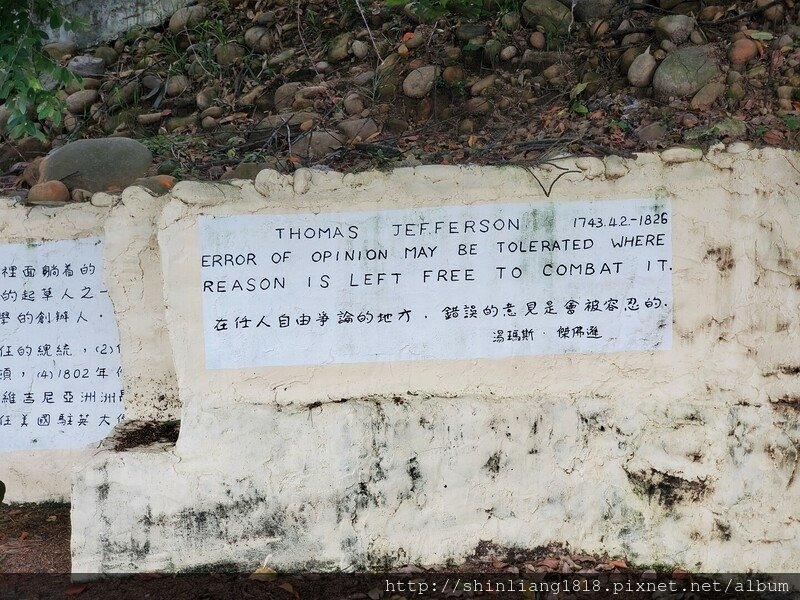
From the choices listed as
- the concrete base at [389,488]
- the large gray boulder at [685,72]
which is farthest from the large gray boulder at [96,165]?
the large gray boulder at [685,72]

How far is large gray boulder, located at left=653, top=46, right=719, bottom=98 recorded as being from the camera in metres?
4.11

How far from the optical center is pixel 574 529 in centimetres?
297

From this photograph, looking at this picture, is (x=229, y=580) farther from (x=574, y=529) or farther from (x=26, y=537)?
(x=574, y=529)

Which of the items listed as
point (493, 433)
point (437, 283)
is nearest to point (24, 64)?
point (437, 283)

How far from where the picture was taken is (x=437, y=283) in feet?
9.71

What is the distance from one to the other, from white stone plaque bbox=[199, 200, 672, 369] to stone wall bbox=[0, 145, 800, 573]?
58 mm

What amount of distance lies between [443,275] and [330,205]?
53 centimetres

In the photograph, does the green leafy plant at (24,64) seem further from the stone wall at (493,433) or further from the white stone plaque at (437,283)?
the white stone plaque at (437,283)

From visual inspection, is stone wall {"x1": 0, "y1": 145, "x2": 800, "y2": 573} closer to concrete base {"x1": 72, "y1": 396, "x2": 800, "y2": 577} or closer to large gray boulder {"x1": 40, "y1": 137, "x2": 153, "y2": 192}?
concrete base {"x1": 72, "y1": 396, "x2": 800, "y2": 577}

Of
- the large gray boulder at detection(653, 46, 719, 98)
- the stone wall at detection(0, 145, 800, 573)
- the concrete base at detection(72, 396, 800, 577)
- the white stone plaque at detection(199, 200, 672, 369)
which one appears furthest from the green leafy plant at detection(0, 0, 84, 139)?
the large gray boulder at detection(653, 46, 719, 98)

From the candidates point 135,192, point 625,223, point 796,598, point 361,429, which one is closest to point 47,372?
point 135,192

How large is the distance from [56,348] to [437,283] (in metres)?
1.96

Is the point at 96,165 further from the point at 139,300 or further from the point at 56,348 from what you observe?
the point at 139,300

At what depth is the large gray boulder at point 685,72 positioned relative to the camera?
4.11 meters
